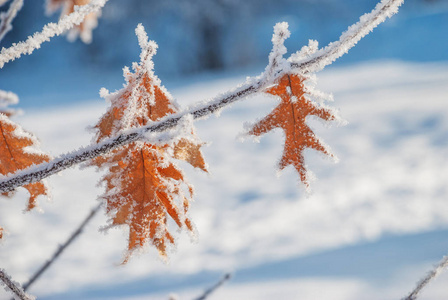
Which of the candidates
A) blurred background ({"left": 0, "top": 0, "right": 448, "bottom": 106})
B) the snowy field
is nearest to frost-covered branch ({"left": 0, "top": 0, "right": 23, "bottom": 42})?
the snowy field

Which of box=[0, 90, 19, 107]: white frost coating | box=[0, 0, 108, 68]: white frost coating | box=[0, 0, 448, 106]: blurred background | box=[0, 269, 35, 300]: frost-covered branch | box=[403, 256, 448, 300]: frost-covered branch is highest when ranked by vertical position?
box=[0, 0, 448, 106]: blurred background

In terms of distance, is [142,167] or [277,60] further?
[142,167]

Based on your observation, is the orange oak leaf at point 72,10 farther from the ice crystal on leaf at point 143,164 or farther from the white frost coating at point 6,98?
the ice crystal on leaf at point 143,164

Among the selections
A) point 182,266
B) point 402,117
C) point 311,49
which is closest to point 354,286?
point 182,266

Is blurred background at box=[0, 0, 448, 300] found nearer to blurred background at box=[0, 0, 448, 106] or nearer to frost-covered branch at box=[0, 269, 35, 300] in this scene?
Result: frost-covered branch at box=[0, 269, 35, 300]

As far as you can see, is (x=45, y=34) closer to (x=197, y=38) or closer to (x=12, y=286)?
(x=12, y=286)

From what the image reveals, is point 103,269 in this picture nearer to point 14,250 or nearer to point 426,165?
point 14,250

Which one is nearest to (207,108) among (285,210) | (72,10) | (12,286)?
(12,286)
